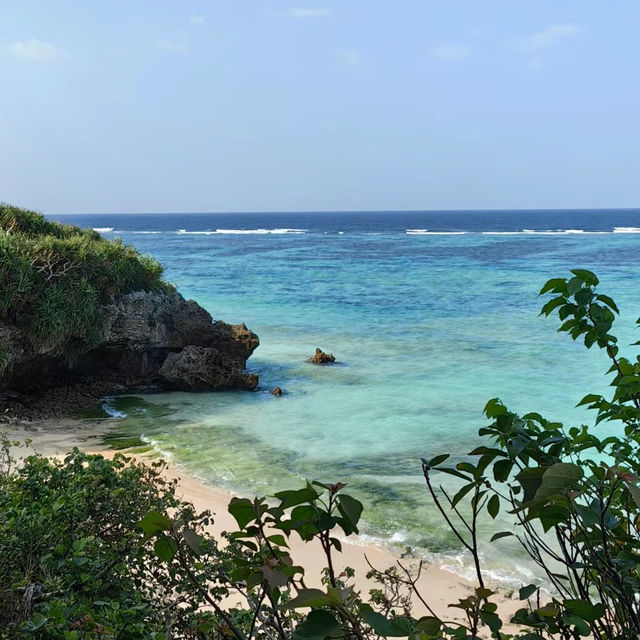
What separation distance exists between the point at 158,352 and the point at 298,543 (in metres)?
8.12

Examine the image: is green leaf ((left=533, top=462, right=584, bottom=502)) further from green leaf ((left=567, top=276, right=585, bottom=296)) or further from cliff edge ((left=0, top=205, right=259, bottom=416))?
cliff edge ((left=0, top=205, right=259, bottom=416))

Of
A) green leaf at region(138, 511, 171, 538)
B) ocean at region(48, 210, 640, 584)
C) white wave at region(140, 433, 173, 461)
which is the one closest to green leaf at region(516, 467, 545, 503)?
green leaf at region(138, 511, 171, 538)

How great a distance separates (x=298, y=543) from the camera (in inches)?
270

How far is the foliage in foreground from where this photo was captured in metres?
1.28

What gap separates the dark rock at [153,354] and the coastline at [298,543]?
1.79 metres

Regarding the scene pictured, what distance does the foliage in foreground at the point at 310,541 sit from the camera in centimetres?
128

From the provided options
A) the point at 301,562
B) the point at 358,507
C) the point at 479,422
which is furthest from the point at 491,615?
the point at 479,422

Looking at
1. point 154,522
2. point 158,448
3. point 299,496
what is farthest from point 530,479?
point 158,448

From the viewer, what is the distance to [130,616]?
3086mm

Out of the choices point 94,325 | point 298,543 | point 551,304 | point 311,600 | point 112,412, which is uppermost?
point 551,304

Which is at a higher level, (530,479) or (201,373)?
(530,479)

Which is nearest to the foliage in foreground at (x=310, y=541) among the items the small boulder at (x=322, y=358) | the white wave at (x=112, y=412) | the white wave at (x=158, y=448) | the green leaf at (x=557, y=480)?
the green leaf at (x=557, y=480)

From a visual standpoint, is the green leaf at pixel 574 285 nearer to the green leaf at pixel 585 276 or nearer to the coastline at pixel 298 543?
the green leaf at pixel 585 276

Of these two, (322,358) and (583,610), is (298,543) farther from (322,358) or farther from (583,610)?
(322,358)
